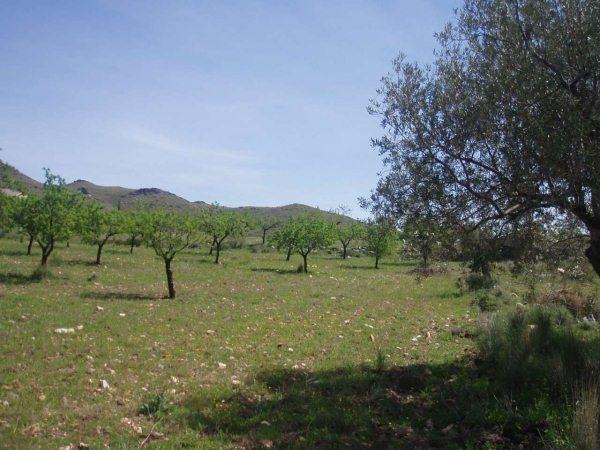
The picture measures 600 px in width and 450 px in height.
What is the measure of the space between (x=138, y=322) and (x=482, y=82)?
12.4 metres

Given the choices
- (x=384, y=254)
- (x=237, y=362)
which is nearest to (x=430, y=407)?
(x=237, y=362)

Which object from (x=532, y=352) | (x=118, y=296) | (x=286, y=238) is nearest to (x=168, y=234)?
(x=118, y=296)

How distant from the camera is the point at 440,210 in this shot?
10.5 metres

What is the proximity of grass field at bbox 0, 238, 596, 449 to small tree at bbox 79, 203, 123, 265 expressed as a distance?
1072 cm

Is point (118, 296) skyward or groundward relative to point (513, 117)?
groundward

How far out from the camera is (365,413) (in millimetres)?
8977

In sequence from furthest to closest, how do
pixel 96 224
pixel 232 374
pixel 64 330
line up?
pixel 96 224 → pixel 64 330 → pixel 232 374

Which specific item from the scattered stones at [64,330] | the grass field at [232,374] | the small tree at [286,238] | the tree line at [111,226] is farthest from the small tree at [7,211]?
the small tree at [286,238]

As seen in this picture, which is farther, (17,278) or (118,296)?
(17,278)

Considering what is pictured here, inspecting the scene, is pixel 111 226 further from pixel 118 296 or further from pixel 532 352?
pixel 532 352

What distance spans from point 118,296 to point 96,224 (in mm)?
17531

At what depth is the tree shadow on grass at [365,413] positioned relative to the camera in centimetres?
777

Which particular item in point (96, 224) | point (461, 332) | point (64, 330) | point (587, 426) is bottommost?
point (64, 330)

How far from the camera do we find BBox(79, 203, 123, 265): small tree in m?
32.9
